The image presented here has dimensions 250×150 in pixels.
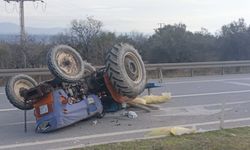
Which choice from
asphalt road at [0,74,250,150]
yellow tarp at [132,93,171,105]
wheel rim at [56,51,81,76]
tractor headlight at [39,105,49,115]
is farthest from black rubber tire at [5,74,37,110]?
yellow tarp at [132,93,171,105]

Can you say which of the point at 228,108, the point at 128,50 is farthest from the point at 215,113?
the point at 128,50

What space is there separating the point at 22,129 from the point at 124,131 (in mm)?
1930

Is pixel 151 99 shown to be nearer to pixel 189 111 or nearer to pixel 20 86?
pixel 189 111

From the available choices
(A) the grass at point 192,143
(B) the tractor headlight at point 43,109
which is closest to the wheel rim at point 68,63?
(B) the tractor headlight at point 43,109

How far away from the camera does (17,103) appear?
9.39 m

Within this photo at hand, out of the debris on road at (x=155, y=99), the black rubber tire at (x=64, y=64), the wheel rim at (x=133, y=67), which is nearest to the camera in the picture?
the black rubber tire at (x=64, y=64)

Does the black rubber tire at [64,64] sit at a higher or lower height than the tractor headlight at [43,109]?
higher

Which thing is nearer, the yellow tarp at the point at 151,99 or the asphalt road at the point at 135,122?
the asphalt road at the point at 135,122

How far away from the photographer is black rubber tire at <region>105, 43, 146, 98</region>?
936 cm

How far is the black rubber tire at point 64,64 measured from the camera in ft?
29.2

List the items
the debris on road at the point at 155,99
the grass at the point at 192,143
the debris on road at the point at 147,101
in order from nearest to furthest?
the grass at the point at 192,143
the debris on road at the point at 147,101
the debris on road at the point at 155,99

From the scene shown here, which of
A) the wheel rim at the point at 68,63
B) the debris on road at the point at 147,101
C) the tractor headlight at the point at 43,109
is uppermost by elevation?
the wheel rim at the point at 68,63

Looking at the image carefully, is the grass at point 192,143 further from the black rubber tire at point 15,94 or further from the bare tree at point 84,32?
the bare tree at point 84,32

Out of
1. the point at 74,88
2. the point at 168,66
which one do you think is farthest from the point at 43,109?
the point at 168,66
